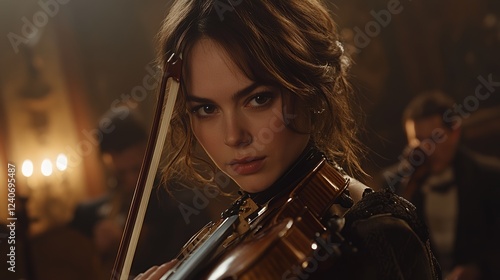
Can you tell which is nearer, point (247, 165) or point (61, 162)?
point (247, 165)

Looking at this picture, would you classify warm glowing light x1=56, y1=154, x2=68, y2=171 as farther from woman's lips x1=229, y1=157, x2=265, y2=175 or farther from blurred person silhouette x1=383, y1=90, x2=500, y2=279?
woman's lips x1=229, y1=157, x2=265, y2=175

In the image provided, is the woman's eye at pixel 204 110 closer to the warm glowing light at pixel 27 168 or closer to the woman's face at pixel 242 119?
the woman's face at pixel 242 119

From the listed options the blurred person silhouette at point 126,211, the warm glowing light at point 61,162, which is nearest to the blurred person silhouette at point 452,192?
the blurred person silhouette at point 126,211

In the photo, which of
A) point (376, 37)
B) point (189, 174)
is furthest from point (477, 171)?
point (189, 174)

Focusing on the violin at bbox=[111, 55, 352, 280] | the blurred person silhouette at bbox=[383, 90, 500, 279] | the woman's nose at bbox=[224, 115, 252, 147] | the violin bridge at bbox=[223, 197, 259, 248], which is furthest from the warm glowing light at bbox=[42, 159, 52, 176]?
the woman's nose at bbox=[224, 115, 252, 147]

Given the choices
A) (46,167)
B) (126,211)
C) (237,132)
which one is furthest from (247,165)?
(46,167)

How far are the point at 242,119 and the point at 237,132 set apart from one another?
27 mm

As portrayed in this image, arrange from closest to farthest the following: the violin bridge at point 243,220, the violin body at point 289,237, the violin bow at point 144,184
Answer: the violin body at point 289,237 < the violin bridge at point 243,220 < the violin bow at point 144,184

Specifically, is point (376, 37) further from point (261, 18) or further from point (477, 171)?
point (261, 18)

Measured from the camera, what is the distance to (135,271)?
2955 mm

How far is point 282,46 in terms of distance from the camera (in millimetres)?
1104

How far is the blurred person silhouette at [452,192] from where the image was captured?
295 centimetres

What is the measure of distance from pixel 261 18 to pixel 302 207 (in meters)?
0.37

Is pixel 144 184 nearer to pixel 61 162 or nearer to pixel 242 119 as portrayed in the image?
pixel 242 119
